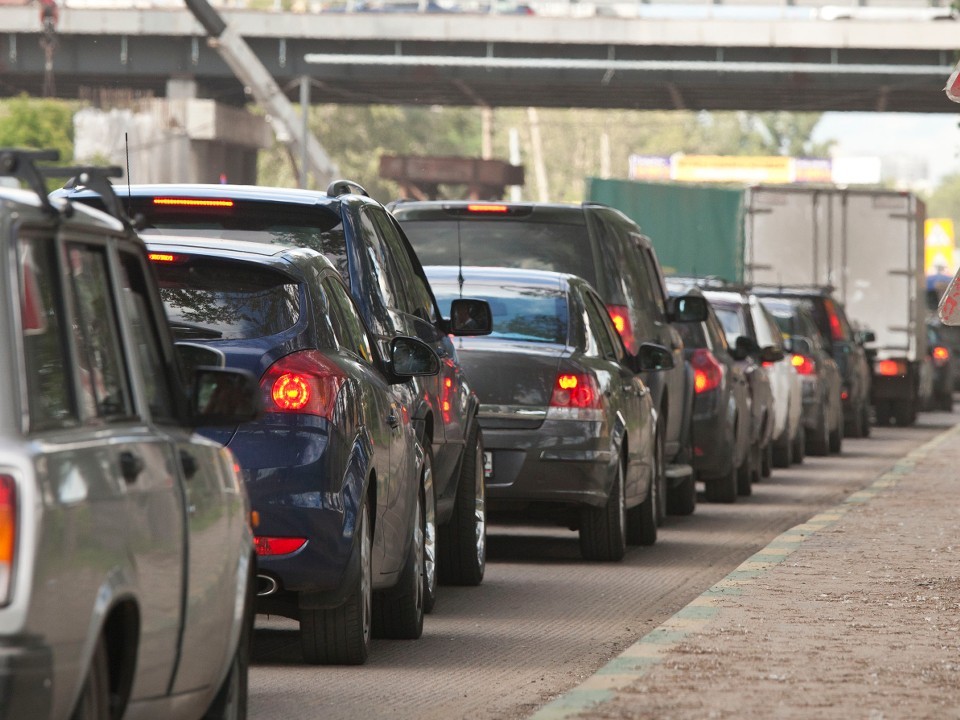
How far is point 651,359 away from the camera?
14.8 m

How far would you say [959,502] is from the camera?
1739 cm

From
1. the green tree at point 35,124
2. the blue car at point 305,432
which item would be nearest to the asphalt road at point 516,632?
the blue car at point 305,432

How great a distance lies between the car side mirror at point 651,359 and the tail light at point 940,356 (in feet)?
98.3

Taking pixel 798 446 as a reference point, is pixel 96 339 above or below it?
above

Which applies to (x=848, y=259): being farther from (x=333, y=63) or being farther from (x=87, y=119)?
(x=87, y=119)

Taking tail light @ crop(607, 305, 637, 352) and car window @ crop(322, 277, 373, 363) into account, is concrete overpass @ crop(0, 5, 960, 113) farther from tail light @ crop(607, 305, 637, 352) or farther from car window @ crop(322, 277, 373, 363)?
car window @ crop(322, 277, 373, 363)

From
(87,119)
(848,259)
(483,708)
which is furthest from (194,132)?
(483,708)

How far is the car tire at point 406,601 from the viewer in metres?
9.52

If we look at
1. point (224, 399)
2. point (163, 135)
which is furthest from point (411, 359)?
point (163, 135)

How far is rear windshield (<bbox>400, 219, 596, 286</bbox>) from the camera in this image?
1540 cm

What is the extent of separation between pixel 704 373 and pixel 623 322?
2.60 m

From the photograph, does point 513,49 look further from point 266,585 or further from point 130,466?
point 130,466

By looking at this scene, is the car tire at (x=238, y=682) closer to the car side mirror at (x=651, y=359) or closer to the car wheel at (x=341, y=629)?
the car wheel at (x=341, y=629)

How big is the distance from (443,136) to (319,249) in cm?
10874
